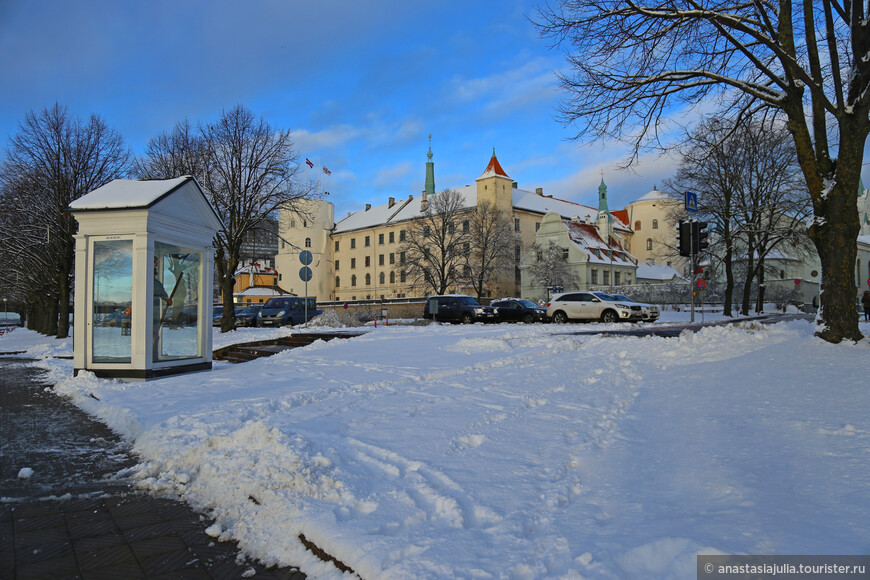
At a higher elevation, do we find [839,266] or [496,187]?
[496,187]

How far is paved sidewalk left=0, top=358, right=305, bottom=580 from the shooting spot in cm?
358

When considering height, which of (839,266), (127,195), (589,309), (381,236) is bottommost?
(589,309)

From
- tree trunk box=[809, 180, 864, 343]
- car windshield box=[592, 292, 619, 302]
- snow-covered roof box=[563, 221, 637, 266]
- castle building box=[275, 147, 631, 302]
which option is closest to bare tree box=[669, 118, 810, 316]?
car windshield box=[592, 292, 619, 302]

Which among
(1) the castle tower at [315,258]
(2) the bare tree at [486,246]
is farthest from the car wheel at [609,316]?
(1) the castle tower at [315,258]

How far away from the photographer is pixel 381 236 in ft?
287

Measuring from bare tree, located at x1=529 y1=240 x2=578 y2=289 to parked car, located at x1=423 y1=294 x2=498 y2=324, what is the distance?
1354 inches

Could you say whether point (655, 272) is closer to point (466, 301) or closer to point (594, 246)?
point (594, 246)

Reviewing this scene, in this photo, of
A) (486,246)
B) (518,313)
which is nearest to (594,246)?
(486,246)

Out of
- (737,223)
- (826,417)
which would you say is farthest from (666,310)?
(826,417)

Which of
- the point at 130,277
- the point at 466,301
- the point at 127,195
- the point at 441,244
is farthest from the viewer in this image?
the point at 441,244

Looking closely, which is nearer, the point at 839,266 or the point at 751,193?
the point at 839,266

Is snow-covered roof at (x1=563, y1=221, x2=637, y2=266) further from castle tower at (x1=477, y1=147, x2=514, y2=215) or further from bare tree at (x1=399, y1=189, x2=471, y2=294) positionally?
bare tree at (x1=399, y1=189, x2=471, y2=294)

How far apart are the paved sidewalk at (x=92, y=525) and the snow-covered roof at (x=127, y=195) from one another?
5.34 metres

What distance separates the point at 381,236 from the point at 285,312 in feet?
183
